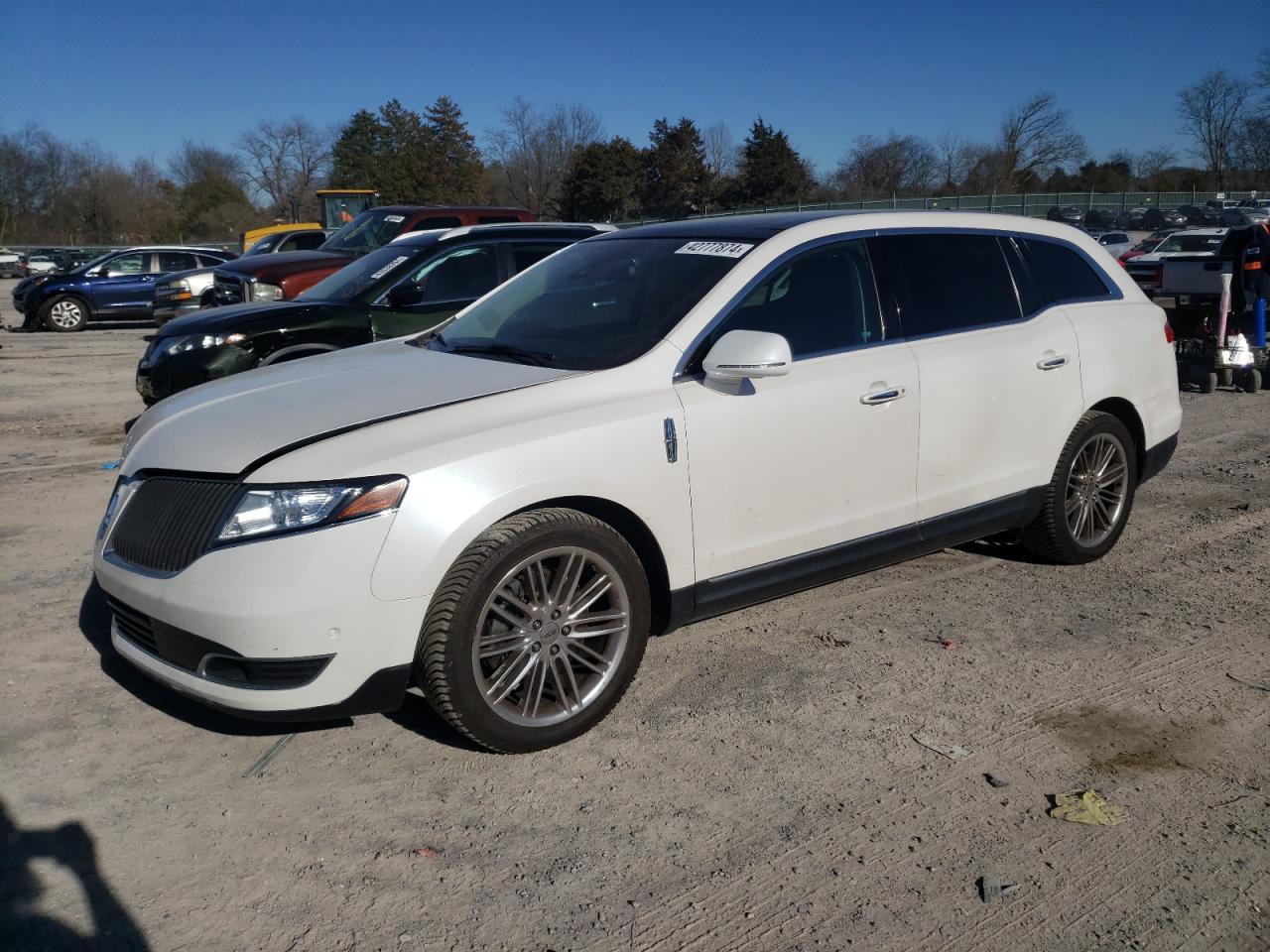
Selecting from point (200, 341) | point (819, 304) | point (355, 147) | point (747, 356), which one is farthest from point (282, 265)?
point (355, 147)

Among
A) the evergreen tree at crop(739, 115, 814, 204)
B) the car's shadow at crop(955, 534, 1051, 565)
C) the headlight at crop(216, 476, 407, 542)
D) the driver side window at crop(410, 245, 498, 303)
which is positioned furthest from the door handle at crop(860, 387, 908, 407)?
the evergreen tree at crop(739, 115, 814, 204)

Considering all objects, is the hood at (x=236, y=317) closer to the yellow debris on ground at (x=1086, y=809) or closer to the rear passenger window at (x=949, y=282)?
the rear passenger window at (x=949, y=282)

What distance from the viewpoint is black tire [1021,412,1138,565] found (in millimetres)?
5055

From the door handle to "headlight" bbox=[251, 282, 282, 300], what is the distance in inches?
312

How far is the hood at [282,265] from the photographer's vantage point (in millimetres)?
10539

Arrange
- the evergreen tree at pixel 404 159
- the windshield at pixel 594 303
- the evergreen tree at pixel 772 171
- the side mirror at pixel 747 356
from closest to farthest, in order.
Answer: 1. the side mirror at pixel 747 356
2. the windshield at pixel 594 303
3. the evergreen tree at pixel 772 171
4. the evergreen tree at pixel 404 159

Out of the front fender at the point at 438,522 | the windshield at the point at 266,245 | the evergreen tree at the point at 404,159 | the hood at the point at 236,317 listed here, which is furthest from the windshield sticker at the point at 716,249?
the evergreen tree at the point at 404,159

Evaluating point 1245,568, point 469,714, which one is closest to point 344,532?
point 469,714

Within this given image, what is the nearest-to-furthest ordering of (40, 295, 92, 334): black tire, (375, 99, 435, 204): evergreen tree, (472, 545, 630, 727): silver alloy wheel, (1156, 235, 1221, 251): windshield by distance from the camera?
(472, 545, 630, 727): silver alloy wheel
(1156, 235, 1221, 251): windshield
(40, 295, 92, 334): black tire
(375, 99, 435, 204): evergreen tree

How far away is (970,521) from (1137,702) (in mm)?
1095

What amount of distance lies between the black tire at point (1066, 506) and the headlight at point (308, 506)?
3.41m

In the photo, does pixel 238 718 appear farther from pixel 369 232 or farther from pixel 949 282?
pixel 369 232

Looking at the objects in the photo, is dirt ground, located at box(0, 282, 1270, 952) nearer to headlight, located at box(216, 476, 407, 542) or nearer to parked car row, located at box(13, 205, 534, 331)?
headlight, located at box(216, 476, 407, 542)

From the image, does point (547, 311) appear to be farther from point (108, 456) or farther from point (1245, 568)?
point (108, 456)
